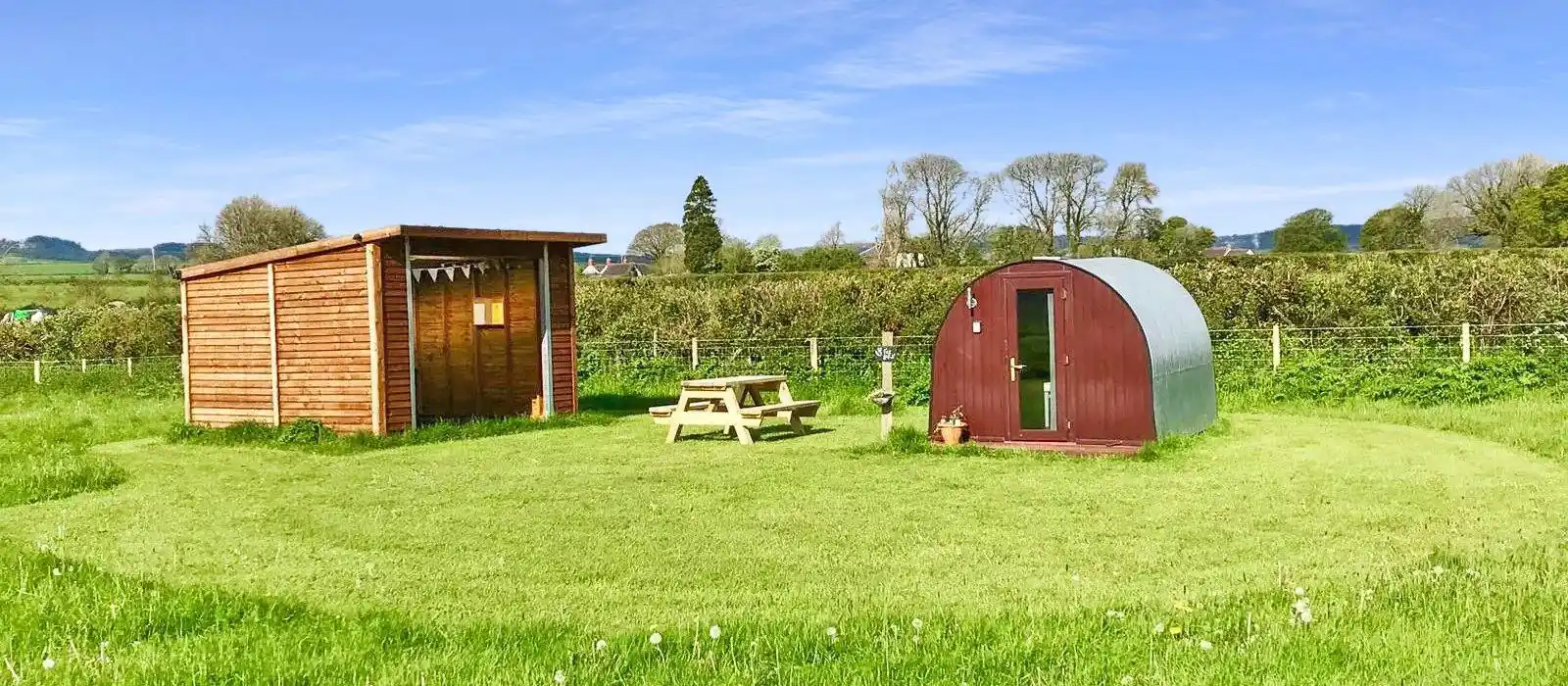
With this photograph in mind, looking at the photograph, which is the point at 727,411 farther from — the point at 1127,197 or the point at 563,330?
the point at 1127,197

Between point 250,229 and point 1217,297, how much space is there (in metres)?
48.9

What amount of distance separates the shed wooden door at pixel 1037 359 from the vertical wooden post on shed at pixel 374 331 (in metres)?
7.54

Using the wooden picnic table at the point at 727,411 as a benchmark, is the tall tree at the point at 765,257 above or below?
above

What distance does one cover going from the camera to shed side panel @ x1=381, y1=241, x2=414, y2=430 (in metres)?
15.4

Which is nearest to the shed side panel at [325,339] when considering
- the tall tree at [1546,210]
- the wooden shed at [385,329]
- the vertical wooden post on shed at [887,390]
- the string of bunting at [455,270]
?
the wooden shed at [385,329]

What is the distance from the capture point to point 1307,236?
5353 cm

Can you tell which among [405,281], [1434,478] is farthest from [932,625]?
[405,281]

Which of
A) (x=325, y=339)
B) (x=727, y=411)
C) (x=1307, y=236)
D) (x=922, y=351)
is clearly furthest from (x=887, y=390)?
(x=1307, y=236)

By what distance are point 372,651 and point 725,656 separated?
1.50 metres

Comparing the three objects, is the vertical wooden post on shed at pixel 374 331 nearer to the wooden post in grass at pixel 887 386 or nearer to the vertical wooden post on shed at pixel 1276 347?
the wooden post in grass at pixel 887 386

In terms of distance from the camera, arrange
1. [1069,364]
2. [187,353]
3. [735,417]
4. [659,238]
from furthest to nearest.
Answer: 1. [659,238]
2. [187,353]
3. [735,417]
4. [1069,364]

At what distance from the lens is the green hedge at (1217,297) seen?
71.9ft

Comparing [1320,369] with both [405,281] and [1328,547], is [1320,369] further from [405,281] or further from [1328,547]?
[405,281]

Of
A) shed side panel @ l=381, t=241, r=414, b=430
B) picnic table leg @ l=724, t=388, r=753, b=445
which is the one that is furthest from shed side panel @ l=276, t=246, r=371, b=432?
picnic table leg @ l=724, t=388, r=753, b=445
